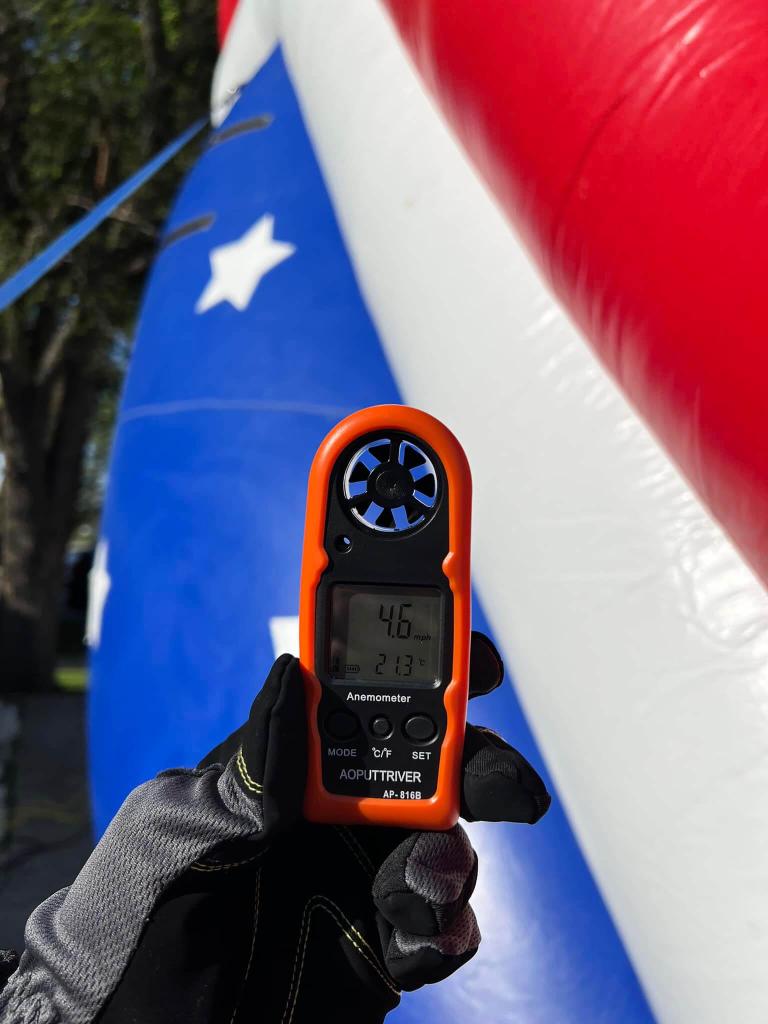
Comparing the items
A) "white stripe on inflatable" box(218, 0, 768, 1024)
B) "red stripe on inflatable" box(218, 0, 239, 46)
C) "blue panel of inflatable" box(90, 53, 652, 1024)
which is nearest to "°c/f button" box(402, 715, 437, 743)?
"white stripe on inflatable" box(218, 0, 768, 1024)

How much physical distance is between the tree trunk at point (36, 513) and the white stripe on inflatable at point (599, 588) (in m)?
4.50

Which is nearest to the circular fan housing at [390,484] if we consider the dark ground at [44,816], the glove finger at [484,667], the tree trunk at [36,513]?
the glove finger at [484,667]

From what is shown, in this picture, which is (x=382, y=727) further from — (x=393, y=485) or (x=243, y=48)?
(x=243, y=48)

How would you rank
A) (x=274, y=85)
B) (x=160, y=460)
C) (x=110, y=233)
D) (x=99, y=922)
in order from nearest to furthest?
(x=99, y=922) → (x=160, y=460) → (x=274, y=85) → (x=110, y=233)

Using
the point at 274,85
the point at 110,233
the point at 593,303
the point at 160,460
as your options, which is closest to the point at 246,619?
the point at 160,460

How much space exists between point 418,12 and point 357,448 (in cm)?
92

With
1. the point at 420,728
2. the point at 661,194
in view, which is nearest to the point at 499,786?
the point at 420,728

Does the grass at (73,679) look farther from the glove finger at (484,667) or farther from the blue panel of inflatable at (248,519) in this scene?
the glove finger at (484,667)

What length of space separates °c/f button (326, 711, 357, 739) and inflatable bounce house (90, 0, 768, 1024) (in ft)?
1.56

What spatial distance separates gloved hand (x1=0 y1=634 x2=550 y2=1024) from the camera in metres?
0.69

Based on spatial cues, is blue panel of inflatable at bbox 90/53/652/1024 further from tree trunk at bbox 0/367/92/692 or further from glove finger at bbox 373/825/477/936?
tree trunk at bbox 0/367/92/692

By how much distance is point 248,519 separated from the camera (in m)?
1.75

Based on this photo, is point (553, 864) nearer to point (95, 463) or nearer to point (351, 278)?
point (351, 278)

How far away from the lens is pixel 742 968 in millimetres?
1171
